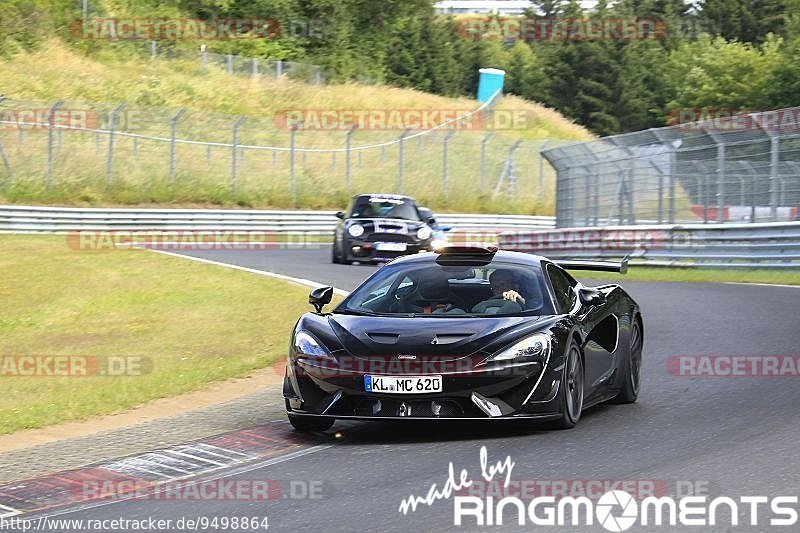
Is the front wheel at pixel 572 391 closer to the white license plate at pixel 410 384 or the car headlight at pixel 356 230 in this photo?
the white license plate at pixel 410 384

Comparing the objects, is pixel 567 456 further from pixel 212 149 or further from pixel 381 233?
pixel 212 149

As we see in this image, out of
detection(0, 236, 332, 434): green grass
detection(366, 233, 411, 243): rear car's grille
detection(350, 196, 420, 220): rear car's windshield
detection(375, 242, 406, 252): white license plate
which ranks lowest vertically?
detection(0, 236, 332, 434): green grass

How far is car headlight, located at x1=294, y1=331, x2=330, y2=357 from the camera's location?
29.3 ft

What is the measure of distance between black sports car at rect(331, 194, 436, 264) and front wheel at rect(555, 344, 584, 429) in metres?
17.7

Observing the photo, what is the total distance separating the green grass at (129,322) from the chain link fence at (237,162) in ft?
42.7

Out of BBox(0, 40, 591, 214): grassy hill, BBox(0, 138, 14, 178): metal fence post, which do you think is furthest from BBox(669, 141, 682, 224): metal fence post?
BBox(0, 138, 14, 178): metal fence post

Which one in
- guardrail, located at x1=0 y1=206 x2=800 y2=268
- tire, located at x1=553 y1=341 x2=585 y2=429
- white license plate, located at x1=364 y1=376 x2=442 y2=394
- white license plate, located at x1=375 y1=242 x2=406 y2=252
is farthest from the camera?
white license plate, located at x1=375 y1=242 x2=406 y2=252

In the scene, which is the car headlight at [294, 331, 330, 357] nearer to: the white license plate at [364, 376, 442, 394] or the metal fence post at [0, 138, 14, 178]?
the white license plate at [364, 376, 442, 394]

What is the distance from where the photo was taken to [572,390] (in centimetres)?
899

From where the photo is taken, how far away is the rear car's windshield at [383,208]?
27.7 metres

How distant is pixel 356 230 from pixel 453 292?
57.8 feet

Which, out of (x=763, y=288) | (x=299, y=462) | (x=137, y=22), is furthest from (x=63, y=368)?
(x=137, y=22)

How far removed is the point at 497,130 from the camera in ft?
215

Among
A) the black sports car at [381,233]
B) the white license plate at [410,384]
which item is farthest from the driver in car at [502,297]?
the black sports car at [381,233]
